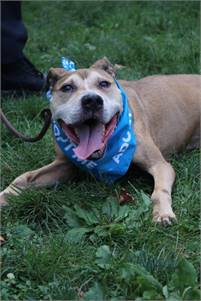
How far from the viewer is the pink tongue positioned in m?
3.90

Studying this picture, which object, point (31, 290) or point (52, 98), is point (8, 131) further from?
point (31, 290)

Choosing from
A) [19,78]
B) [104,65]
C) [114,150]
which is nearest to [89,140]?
[114,150]

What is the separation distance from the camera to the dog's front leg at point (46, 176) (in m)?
4.30

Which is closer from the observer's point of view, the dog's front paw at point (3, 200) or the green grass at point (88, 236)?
the green grass at point (88, 236)

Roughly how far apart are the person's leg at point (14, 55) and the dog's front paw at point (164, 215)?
282 centimetres

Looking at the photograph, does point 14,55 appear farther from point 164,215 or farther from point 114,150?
point 164,215

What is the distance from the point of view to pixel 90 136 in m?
3.92

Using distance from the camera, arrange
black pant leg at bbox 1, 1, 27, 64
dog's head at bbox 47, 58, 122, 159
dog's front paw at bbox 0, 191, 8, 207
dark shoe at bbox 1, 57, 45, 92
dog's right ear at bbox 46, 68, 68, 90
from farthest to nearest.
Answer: dark shoe at bbox 1, 57, 45, 92 → black pant leg at bbox 1, 1, 27, 64 → dog's right ear at bbox 46, 68, 68, 90 → dog's front paw at bbox 0, 191, 8, 207 → dog's head at bbox 47, 58, 122, 159

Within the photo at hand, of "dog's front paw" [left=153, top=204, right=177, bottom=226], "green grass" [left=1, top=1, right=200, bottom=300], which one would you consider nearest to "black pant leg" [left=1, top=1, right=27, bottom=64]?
"green grass" [left=1, top=1, right=200, bottom=300]

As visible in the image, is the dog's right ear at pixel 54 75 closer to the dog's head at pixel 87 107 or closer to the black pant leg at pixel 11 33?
the dog's head at pixel 87 107

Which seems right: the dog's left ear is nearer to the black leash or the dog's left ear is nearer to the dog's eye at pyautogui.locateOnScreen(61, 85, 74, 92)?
the dog's eye at pyautogui.locateOnScreen(61, 85, 74, 92)

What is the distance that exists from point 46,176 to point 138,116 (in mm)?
775

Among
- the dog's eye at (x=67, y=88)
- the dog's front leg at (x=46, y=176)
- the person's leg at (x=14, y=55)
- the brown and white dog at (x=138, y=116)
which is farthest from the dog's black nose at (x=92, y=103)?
the person's leg at (x=14, y=55)

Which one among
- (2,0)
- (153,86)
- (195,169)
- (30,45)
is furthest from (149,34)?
(195,169)
